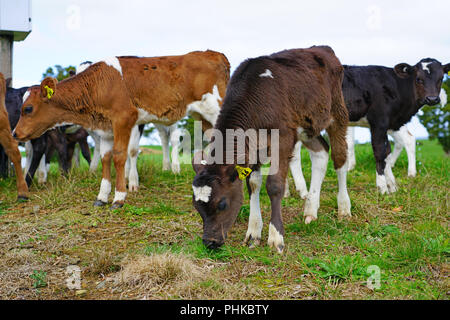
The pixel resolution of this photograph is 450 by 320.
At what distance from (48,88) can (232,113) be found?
11.7 ft

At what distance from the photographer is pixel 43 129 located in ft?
24.5

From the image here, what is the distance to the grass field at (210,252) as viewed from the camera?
13.4 ft

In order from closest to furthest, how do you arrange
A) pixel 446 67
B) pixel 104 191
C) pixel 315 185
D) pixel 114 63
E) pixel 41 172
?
pixel 315 185 < pixel 104 191 < pixel 114 63 < pixel 41 172 < pixel 446 67

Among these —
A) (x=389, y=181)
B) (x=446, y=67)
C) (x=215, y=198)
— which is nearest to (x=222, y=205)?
(x=215, y=198)

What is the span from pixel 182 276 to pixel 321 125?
9.06 ft

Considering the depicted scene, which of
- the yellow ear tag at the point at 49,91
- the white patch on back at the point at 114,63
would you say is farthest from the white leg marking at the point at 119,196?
the white patch on back at the point at 114,63

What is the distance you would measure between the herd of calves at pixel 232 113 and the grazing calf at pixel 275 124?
1 cm

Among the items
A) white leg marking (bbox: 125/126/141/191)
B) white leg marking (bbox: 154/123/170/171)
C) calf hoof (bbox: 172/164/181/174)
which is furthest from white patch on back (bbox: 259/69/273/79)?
white leg marking (bbox: 154/123/170/171)

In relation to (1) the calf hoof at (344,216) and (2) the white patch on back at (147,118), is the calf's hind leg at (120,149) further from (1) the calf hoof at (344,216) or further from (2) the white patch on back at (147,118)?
(1) the calf hoof at (344,216)

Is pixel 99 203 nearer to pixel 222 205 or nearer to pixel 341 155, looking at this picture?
pixel 222 205

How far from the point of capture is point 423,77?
9.35 m

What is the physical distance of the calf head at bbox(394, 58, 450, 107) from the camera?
9.25 m
